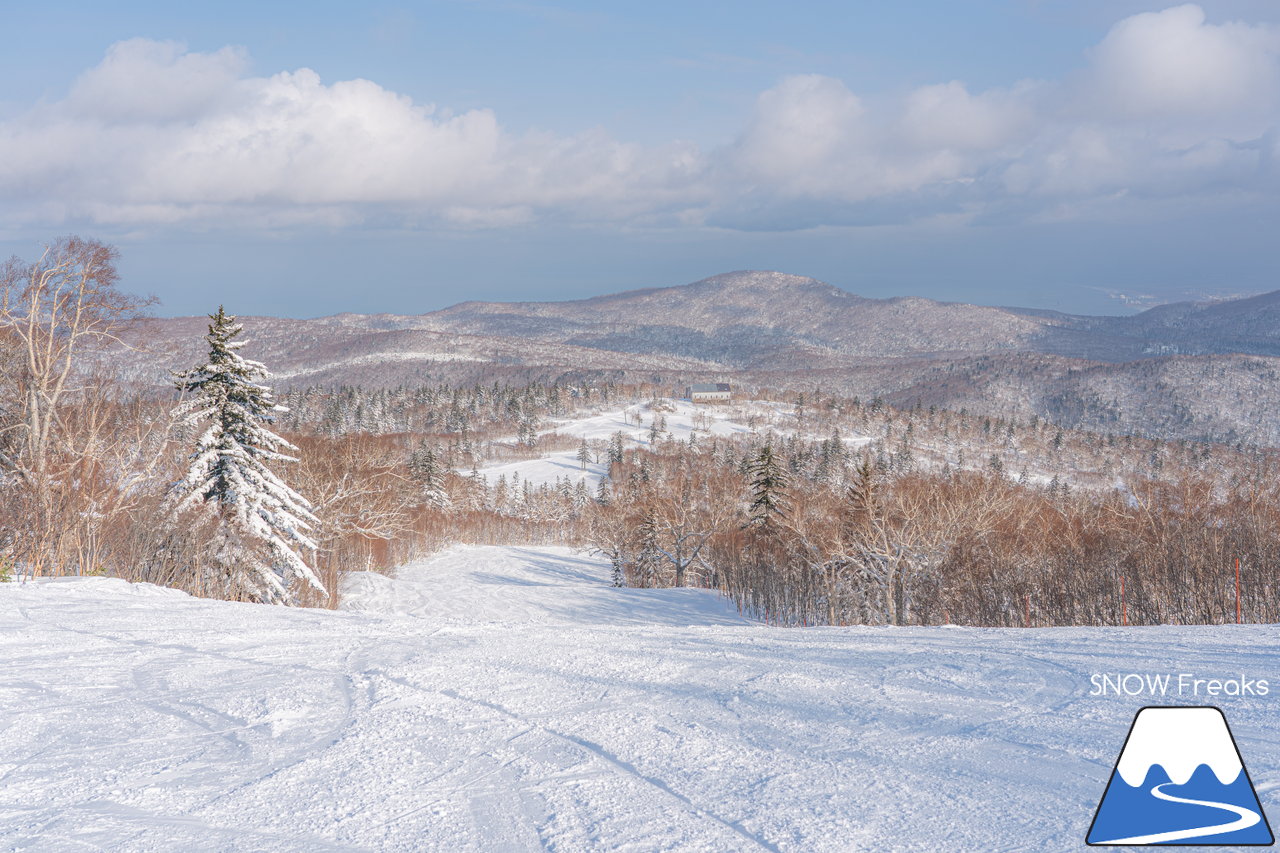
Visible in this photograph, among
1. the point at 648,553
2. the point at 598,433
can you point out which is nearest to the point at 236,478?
the point at 648,553

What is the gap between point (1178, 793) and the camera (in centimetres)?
363

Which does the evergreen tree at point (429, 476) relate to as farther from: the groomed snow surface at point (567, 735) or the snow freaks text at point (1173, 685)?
the snow freaks text at point (1173, 685)

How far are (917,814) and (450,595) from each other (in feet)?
101

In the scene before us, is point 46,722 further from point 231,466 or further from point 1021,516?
point 1021,516

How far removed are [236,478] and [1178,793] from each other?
63.4 ft

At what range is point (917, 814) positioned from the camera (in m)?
3.87

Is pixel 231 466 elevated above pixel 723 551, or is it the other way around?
pixel 231 466

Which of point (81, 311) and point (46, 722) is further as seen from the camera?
point (81, 311)

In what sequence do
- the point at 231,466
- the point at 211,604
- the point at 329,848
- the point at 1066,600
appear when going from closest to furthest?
A: the point at 329,848 < the point at 211,604 < the point at 231,466 < the point at 1066,600

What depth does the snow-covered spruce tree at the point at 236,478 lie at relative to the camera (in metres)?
18.1

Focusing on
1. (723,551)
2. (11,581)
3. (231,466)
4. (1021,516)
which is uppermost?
(231,466)

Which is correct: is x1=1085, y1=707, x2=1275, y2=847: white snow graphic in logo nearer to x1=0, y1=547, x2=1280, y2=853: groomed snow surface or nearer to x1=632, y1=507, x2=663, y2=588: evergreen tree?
x1=0, y1=547, x2=1280, y2=853: groomed snow surface

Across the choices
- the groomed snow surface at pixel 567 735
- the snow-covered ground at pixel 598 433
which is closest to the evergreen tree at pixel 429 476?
the snow-covered ground at pixel 598 433

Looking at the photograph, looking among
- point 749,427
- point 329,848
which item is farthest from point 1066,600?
point 749,427
